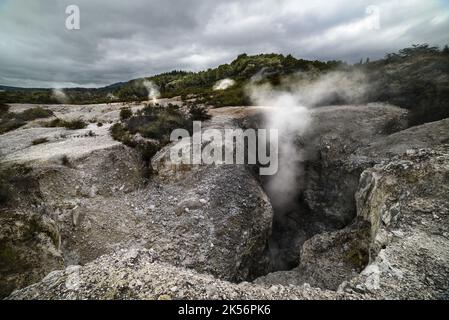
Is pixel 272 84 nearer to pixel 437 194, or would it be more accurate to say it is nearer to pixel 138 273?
pixel 437 194

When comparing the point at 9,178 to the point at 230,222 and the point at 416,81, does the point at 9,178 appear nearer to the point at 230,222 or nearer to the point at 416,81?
the point at 230,222

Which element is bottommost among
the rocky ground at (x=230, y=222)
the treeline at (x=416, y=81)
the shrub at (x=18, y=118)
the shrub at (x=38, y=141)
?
the rocky ground at (x=230, y=222)

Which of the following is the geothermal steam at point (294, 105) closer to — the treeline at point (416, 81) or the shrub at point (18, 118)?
the treeline at point (416, 81)

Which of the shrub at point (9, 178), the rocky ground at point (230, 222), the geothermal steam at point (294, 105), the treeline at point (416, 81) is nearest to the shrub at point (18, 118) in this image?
the rocky ground at point (230, 222)

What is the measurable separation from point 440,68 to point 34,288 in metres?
22.9

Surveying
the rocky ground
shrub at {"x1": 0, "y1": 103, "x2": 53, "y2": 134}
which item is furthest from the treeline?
shrub at {"x1": 0, "y1": 103, "x2": 53, "y2": 134}

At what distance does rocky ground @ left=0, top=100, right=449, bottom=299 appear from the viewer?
4887 millimetres

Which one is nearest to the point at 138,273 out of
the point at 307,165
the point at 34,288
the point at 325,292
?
the point at 34,288

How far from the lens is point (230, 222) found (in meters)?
9.11

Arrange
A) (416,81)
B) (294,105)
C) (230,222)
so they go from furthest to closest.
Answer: (294,105), (416,81), (230,222)

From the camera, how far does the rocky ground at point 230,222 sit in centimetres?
489

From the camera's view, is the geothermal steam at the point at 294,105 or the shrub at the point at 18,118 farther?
the shrub at the point at 18,118

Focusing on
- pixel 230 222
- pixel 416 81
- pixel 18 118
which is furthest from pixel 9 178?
pixel 416 81
